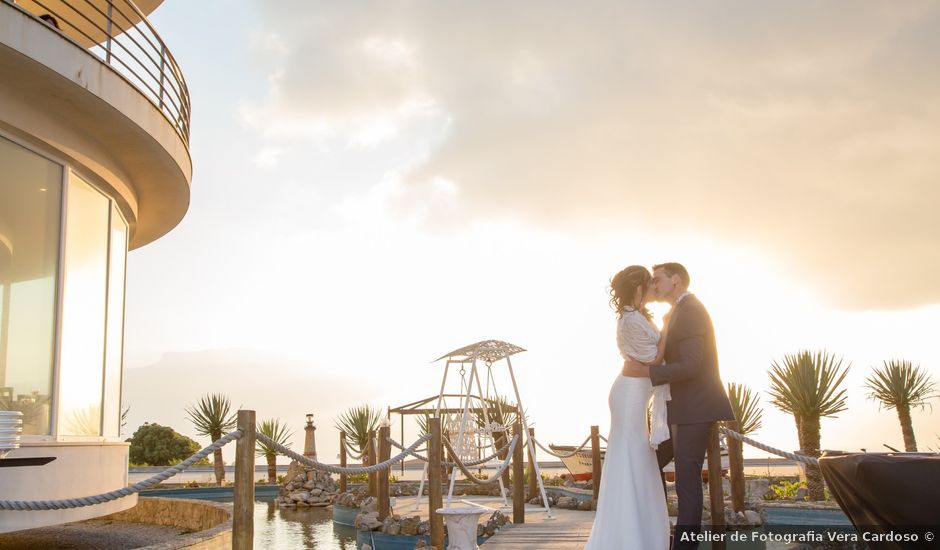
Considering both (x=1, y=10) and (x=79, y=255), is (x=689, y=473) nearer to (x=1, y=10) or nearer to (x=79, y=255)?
(x=79, y=255)

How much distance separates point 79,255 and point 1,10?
2.40 metres

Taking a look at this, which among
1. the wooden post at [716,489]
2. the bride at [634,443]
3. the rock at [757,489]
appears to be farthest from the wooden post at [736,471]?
the rock at [757,489]

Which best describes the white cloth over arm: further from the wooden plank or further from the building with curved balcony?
the building with curved balcony

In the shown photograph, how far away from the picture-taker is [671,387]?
4723 mm

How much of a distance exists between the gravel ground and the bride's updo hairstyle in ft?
18.9

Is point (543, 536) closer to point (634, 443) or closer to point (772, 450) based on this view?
point (772, 450)

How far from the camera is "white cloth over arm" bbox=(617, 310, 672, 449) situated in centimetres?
479

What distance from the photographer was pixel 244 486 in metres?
4.64

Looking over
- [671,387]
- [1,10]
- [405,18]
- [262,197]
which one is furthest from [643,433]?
[262,197]

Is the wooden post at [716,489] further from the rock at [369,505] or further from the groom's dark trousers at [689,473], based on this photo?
the rock at [369,505]

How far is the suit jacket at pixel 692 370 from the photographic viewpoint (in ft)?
14.9

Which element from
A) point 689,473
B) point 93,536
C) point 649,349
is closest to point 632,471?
point 689,473

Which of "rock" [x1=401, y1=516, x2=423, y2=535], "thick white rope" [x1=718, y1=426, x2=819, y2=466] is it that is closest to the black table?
"thick white rope" [x1=718, y1=426, x2=819, y2=466]

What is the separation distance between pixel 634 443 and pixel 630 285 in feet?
3.51
